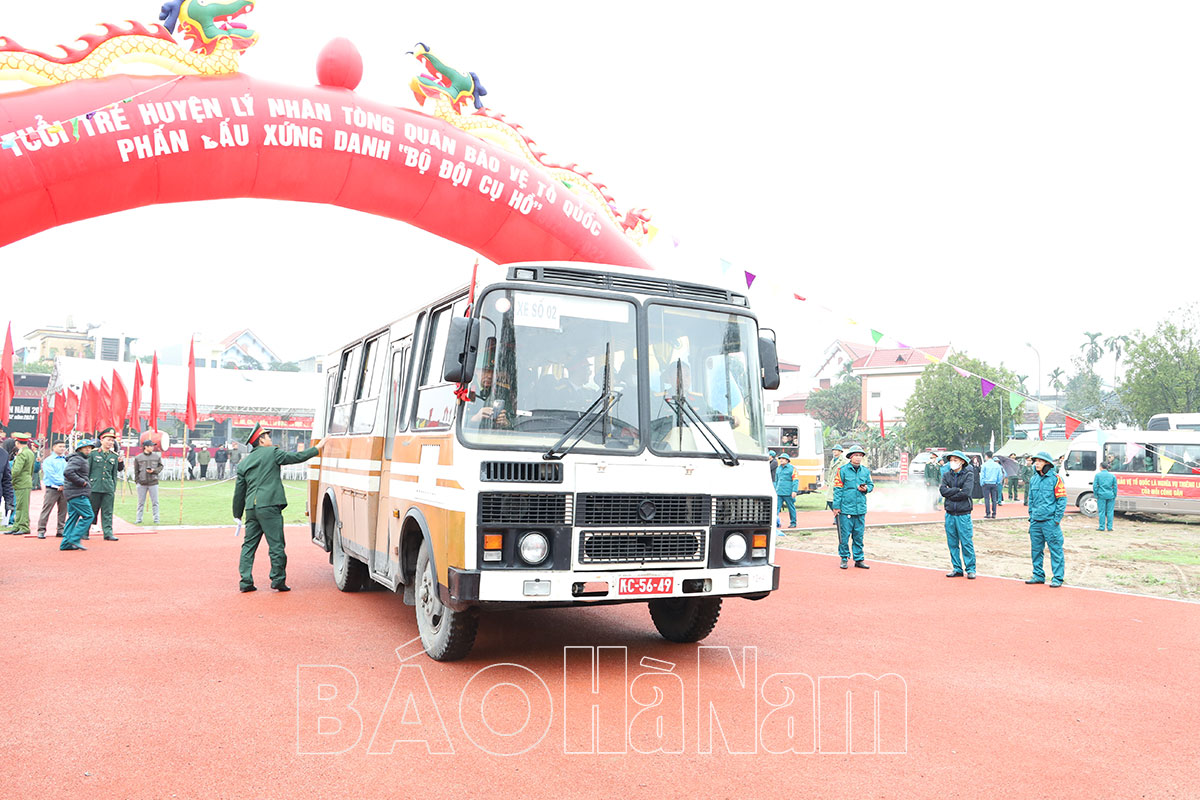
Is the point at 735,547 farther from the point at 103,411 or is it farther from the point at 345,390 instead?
the point at 103,411

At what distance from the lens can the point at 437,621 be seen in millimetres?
6688

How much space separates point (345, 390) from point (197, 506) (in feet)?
47.4

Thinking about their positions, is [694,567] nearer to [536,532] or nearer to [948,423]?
[536,532]

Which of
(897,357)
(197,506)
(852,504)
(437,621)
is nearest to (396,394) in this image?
(437,621)

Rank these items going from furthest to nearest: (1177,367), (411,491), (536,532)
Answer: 1. (1177,367)
2. (411,491)
3. (536,532)

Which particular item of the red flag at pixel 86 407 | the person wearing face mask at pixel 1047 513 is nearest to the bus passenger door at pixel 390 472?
the person wearing face mask at pixel 1047 513

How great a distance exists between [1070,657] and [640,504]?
163 inches

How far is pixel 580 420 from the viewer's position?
6254mm

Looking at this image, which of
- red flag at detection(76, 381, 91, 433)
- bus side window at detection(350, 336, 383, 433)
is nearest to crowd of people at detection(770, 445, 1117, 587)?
bus side window at detection(350, 336, 383, 433)

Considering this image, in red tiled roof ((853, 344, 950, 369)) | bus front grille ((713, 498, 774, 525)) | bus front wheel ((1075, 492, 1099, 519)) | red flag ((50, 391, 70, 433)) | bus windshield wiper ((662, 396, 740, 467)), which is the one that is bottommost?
bus front wheel ((1075, 492, 1099, 519))

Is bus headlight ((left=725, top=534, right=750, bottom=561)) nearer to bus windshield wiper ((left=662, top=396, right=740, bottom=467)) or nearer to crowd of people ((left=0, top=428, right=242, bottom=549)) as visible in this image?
bus windshield wiper ((left=662, top=396, right=740, bottom=467))

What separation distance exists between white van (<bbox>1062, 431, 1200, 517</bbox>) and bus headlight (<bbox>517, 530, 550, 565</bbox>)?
21.4 metres

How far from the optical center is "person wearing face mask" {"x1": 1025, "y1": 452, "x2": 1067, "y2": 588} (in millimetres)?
11586

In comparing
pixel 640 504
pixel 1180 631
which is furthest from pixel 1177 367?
pixel 640 504
